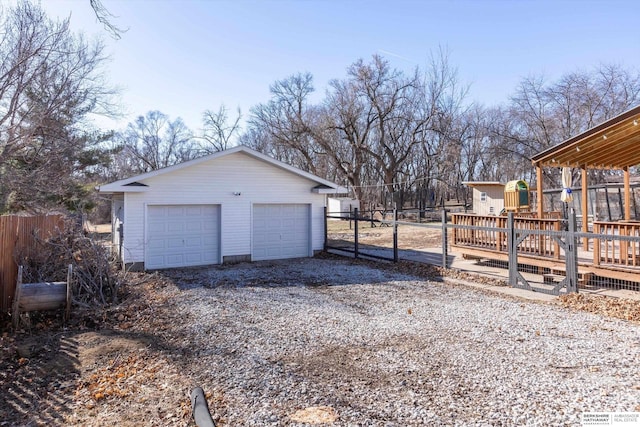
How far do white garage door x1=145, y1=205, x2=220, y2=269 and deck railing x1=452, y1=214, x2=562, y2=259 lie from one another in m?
7.03

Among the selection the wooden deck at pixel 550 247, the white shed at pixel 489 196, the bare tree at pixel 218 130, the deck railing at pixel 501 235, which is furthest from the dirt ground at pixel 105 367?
the bare tree at pixel 218 130

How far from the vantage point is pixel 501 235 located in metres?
9.31

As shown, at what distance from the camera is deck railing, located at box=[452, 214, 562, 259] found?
8.22m

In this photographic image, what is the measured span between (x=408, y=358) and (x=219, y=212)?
8.75m

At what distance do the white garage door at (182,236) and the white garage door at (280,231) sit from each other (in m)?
1.28

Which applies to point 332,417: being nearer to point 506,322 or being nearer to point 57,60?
point 506,322

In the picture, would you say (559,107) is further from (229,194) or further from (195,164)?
(195,164)

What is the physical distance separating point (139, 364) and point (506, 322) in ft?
15.8

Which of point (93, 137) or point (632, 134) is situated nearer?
point (632, 134)

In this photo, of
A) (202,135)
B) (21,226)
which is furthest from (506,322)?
(202,135)

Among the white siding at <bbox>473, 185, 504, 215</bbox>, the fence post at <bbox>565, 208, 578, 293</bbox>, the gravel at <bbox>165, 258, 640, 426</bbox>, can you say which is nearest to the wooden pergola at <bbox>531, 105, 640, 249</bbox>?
the fence post at <bbox>565, 208, 578, 293</bbox>

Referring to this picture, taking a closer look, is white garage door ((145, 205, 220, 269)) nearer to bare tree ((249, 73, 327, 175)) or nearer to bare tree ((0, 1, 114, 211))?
bare tree ((0, 1, 114, 211))

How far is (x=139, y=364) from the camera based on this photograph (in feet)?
14.1

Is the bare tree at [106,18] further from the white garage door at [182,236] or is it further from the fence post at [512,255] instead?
the fence post at [512,255]
